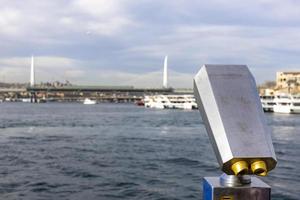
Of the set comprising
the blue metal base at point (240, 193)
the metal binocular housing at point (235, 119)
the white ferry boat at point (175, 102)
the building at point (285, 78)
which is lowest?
the white ferry boat at point (175, 102)

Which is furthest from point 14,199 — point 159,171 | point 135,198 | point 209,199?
point 209,199

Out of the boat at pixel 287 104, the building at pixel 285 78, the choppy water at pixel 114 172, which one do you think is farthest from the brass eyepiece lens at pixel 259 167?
the building at pixel 285 78

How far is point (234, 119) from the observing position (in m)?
2.95

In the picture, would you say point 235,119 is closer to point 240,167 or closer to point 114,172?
point 240,167

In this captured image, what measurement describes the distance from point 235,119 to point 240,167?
1.02ft

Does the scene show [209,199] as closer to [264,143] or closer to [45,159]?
[264,143]

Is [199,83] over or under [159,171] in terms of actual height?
over

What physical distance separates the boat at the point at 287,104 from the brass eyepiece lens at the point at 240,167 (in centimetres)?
11204

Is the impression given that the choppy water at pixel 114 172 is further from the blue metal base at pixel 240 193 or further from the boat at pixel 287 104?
the boat at pixel 287 104

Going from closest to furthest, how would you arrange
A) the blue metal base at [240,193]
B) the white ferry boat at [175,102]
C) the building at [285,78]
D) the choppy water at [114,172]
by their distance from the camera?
the blue metal base at [240,193]
the choppy water at [114,172]
the white ferry boat at [175,102]
the building at [285,78]

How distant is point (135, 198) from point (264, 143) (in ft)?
39.9

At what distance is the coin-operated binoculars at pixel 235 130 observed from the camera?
2.82m

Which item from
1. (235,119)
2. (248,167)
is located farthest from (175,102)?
(248,167)

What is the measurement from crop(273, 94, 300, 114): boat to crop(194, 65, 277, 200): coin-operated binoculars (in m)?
112
